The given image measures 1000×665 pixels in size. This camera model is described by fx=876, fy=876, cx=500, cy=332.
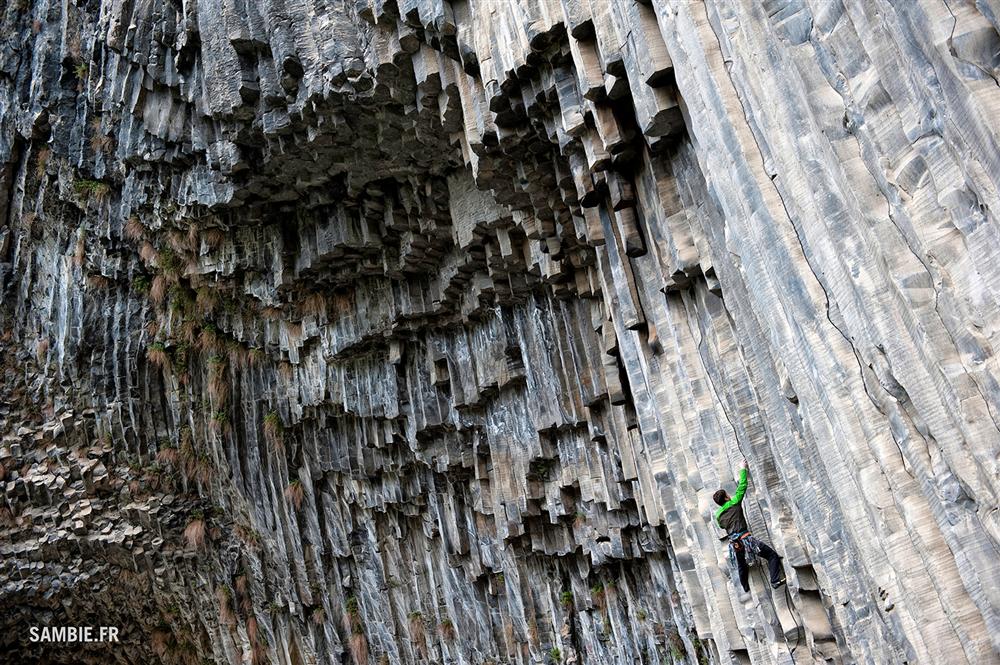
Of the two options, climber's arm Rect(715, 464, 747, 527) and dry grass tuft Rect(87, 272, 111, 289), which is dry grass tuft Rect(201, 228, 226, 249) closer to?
dry grass tuft Rect(87, 272, 111, 289)

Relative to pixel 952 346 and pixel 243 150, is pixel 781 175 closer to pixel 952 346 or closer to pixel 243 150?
pixel 952 346

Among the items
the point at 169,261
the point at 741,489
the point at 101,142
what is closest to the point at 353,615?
the point at 169,261

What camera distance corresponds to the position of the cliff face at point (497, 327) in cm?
349

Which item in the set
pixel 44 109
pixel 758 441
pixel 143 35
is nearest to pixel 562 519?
pixel 758 441

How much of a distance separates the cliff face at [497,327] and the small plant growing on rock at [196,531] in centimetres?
12

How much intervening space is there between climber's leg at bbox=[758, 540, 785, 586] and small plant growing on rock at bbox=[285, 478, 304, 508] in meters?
9.71

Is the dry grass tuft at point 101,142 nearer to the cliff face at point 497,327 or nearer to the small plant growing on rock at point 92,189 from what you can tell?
the cliff face at point 497,327

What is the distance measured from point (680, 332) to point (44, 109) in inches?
419

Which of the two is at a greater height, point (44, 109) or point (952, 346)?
point (44, 109)

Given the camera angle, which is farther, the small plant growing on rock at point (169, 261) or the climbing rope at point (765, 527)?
the small plant growing on rock at point (169, 261)

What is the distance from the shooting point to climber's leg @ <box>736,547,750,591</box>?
5.32 m

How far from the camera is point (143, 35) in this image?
33.2 ft

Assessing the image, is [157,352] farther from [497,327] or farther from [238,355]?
[497,327]

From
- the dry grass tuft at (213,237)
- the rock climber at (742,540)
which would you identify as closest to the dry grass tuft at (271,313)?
the dry grass tuft at (213,237)
